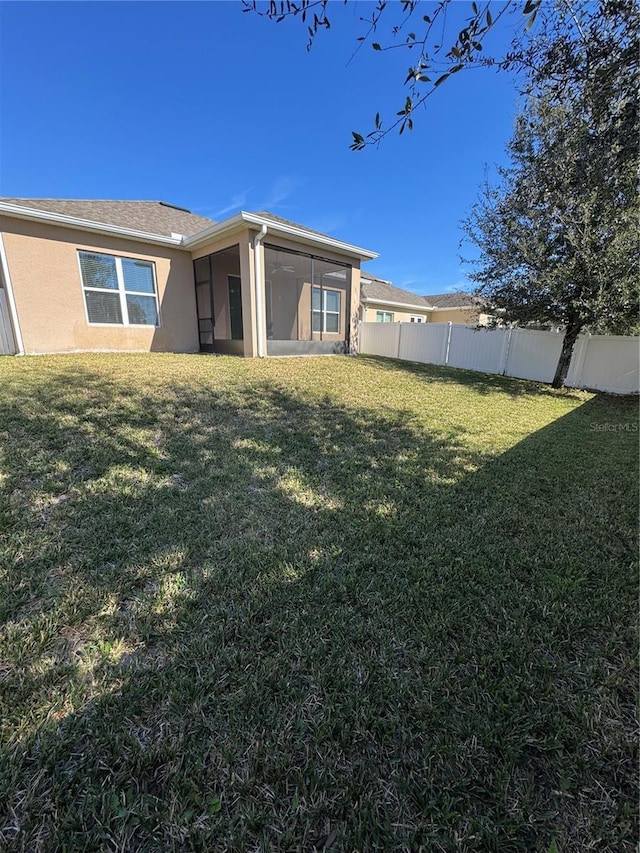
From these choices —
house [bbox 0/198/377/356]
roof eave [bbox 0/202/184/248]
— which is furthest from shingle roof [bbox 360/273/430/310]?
roof eave [bbox 0/202/184/248]

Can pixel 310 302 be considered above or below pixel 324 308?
above

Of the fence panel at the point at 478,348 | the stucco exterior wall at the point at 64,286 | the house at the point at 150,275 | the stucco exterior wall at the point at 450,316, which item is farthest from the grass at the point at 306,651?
the stucco exterior wall at the point at 450,316

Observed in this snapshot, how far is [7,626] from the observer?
1694 mm

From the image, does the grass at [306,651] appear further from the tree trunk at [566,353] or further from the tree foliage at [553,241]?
the tree trunk at [566,353]

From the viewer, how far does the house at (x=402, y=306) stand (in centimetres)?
1784

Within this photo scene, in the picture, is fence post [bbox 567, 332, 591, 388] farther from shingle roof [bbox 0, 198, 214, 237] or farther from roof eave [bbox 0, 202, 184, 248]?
shingle roof [bbox 0, 198, 214, 237]

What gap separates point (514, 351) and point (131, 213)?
11988 millimetres

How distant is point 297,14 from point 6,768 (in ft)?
11.8

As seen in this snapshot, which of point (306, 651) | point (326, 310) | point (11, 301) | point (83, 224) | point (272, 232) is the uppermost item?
point (272, 232)

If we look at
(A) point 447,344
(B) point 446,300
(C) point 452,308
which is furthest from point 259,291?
(B) point 446,300

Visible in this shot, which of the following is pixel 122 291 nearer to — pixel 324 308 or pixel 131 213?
pixel 131 213

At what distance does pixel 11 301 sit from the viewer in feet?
26.8

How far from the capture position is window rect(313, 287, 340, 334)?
13109 mm

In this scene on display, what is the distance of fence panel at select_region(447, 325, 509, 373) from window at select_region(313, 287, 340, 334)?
4144mm
